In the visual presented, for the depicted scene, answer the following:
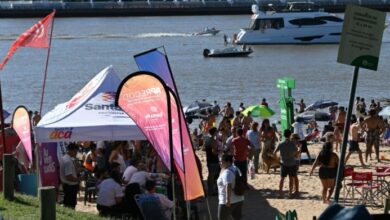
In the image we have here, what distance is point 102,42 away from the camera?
315ft

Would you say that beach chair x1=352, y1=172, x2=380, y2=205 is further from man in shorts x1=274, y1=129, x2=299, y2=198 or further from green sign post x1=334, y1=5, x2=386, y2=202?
green sign post x1=334, y1=5, x2=386, y2=202

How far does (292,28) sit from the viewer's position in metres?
77.0

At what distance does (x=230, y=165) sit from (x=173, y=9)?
131 m

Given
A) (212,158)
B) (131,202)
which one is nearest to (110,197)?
(131,202)

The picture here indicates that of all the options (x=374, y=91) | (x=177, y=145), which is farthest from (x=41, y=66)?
(x=177, y=145)

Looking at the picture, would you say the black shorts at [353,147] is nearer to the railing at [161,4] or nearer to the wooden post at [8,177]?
the wooden post at [8,177]

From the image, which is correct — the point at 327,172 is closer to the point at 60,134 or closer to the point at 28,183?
the point at 60,134

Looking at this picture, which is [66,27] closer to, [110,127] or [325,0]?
[325,0]

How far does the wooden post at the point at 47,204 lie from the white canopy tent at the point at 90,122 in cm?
400

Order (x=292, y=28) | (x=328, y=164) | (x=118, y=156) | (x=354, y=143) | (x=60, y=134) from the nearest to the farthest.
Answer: (x=60, y=134) < (x=118, y=156) < (x=328, y=164) < (x=354, y=143) < (x=292, y=28)

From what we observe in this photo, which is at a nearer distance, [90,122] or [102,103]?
[90,122]

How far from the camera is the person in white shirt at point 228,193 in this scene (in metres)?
11.9

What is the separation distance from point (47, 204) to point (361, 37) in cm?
331

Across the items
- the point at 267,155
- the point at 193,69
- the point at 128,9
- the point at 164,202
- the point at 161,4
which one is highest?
the point at 164,202
